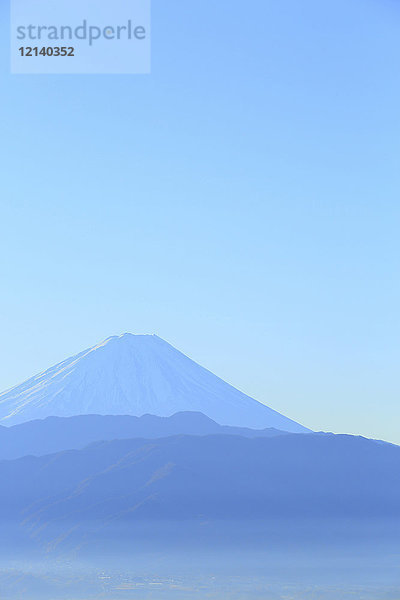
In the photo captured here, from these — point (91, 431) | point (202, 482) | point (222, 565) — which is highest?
point (91, 431)

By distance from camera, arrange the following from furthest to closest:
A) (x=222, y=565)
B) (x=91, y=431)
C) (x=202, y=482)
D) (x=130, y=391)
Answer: (x=130, y=391), (x=91, y=431), (x=202, y=482), (x=222, y=565)

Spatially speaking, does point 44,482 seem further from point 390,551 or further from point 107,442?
point 390,551

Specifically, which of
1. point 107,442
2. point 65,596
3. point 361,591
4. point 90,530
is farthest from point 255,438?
point 65,596

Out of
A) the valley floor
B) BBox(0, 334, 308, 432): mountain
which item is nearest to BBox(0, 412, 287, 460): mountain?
BBox(0, 334, 308, 432): mountain

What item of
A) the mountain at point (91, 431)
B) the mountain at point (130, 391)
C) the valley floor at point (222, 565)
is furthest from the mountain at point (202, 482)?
the mountain at point (130, 391)

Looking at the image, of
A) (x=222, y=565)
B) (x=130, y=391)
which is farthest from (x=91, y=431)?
(x=222, y=565)

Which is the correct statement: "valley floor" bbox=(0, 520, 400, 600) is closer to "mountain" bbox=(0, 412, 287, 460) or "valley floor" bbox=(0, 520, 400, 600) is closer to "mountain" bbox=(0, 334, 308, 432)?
"mountain" bbox=(0, 412, 287, 460)

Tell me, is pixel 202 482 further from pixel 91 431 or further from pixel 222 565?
pixel 91 431

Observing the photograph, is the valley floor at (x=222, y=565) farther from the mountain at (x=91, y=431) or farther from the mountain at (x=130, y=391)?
the mountain at (x=130, y=391)

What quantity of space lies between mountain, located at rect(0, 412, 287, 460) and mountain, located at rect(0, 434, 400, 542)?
989cm

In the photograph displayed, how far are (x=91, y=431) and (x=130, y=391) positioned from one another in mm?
20713

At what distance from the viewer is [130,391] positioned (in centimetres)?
14100

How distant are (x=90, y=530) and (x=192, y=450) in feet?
53.5

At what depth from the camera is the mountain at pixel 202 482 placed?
9175 centimetres
